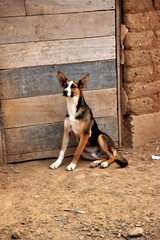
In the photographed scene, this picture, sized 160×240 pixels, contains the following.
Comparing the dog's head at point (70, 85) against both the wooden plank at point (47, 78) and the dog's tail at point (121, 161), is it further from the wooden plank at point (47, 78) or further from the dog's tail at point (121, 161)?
the dog's tail at point (121, 161)

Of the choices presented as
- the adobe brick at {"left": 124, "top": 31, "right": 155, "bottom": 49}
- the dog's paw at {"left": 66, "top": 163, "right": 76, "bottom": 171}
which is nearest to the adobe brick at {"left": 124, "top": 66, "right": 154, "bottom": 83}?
the adobe brick at {"left": 124, "top": 31, "right": 155, "bottom": 49}

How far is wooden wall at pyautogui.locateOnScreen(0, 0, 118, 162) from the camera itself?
470cm

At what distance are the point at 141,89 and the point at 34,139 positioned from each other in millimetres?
1503

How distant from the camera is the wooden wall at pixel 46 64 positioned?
15.4 ft

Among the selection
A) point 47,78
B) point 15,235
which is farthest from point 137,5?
point 15,235

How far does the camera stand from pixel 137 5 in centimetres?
499

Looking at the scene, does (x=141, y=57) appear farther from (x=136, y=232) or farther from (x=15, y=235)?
(x=15, y=235)

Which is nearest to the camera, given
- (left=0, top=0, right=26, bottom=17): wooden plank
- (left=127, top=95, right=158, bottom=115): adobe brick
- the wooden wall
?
(left=0, top=0, right=26, bottom=17): wooden plank

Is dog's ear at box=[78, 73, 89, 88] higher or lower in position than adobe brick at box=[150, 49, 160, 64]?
lower

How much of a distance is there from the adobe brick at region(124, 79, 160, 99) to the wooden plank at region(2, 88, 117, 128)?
0.19 meters

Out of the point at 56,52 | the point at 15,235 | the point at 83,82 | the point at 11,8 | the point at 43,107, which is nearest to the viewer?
the point at 15,235

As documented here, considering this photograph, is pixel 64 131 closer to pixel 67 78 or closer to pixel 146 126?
pixel 67 78

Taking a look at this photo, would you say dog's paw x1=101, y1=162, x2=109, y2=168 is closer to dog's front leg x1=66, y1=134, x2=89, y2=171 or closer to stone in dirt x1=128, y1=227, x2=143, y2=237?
dog's front leg x1=66, y1=134, x2=89, y2=171

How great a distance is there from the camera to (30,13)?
15.3 feet
